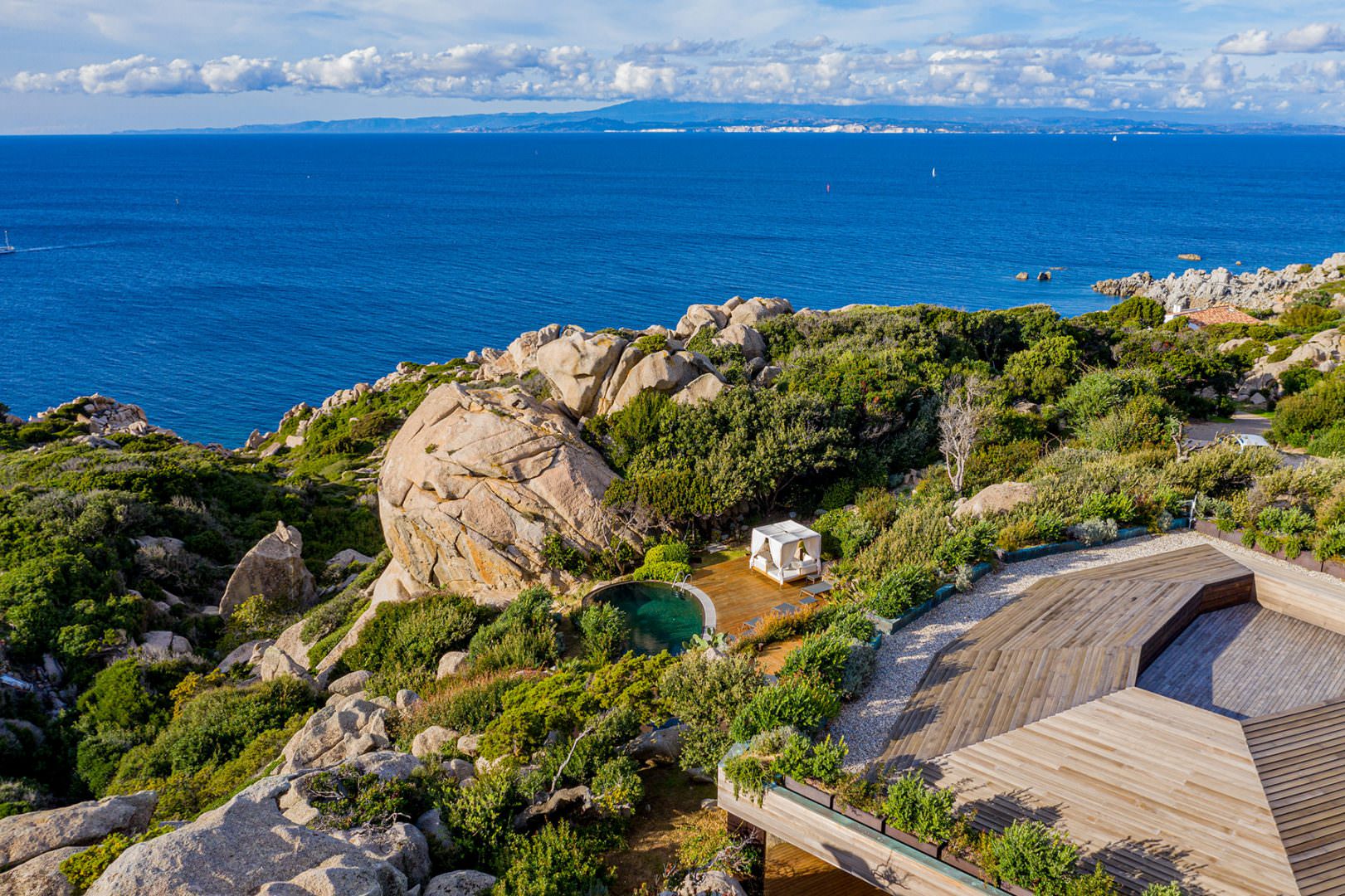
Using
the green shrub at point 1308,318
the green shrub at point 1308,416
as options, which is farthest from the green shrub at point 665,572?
the green shrub at point 1308,318

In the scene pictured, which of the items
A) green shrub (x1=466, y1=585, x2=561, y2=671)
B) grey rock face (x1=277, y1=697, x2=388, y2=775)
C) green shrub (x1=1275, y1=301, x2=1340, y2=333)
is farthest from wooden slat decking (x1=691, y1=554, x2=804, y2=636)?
green shrub (x1=1275, y1=301, x2=1340, y2=333)

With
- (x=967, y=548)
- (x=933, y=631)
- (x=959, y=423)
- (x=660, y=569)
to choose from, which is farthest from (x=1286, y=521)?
(x=660, y=569)

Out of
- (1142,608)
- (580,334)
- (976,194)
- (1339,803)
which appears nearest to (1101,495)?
(1142,608)

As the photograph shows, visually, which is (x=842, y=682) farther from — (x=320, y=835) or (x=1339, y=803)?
(x=320, y=835)

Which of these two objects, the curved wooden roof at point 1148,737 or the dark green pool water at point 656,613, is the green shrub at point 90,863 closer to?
the dark green pool water at point 656,613

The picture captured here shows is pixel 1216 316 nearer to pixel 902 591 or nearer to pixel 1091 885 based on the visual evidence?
pixel 902 591
